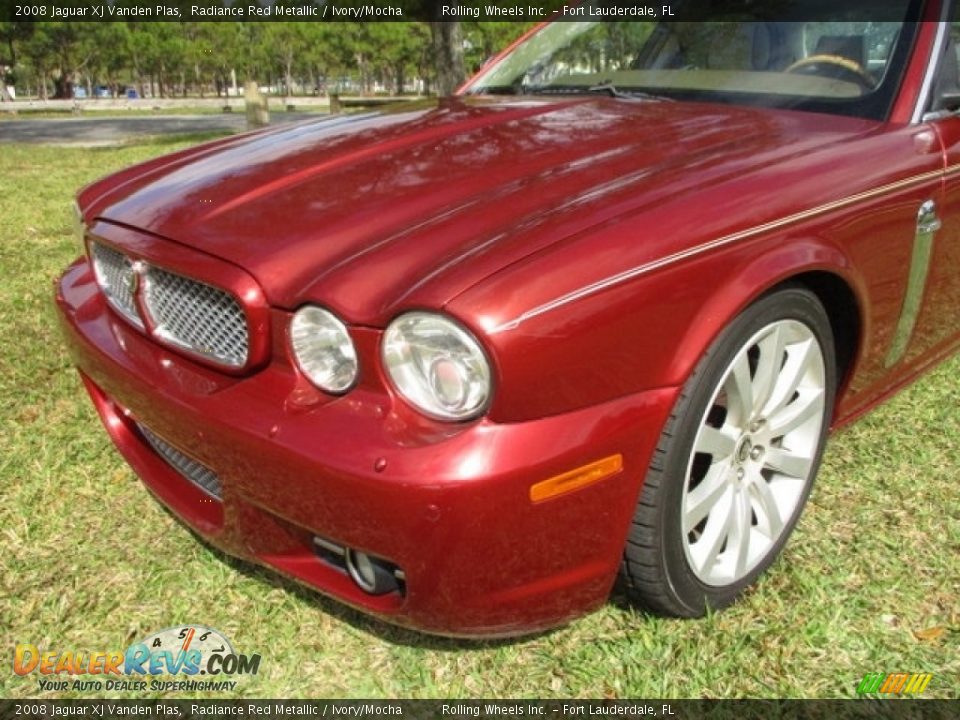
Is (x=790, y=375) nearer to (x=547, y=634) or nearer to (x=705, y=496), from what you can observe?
(x=705, y=496)

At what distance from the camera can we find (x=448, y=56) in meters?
11.8

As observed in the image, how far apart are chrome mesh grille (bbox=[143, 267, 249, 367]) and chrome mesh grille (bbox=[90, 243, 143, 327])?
0.08 metres

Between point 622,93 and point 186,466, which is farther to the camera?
point 622,93

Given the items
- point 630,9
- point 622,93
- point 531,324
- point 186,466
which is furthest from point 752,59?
point 186,466

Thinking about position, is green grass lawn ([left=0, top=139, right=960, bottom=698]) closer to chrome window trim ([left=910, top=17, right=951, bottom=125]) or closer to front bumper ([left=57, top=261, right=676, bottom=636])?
front bumper ([left=57, top=261, right=676, bottom=636])


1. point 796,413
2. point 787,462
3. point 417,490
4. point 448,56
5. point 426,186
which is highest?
point 448,56

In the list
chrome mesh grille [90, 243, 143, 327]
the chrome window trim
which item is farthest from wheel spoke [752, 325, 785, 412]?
chrome mesh grille [90, 243, 143, 327]

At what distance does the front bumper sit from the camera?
55.3 inches

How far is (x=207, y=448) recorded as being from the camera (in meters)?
1.65

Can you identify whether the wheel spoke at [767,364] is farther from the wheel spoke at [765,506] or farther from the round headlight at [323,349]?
the round headlight at [323,349]

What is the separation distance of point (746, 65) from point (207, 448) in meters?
1.99

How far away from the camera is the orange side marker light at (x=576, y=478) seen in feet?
4.71

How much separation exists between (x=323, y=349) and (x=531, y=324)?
424mm

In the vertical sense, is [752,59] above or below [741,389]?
above
